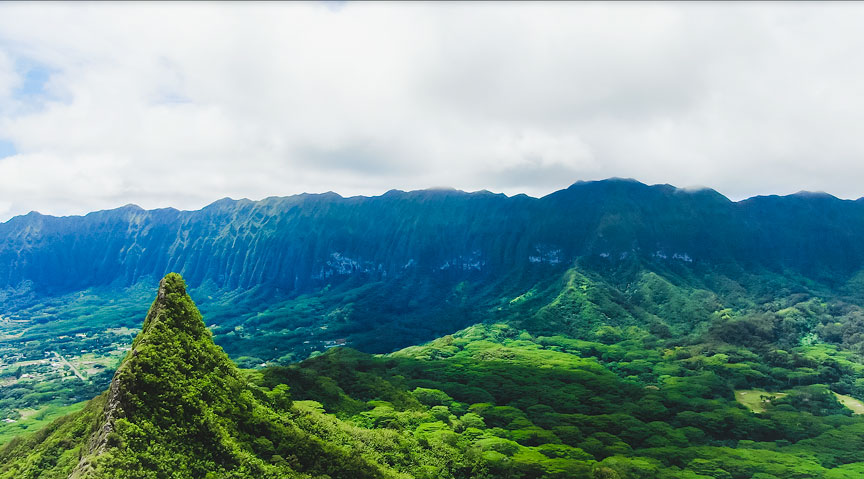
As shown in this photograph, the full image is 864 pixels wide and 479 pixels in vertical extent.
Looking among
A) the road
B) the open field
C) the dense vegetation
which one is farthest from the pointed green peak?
the road

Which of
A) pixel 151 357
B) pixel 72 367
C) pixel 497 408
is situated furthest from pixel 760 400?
pixel 72 367

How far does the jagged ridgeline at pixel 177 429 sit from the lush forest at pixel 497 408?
0.42ft

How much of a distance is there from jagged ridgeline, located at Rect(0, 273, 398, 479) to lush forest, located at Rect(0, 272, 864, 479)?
13 cm

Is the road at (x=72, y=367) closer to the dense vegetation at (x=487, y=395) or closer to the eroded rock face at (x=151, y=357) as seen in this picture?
the dense vegetation at (x=487, y=395)

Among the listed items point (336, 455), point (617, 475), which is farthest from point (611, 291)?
point (336, 455)

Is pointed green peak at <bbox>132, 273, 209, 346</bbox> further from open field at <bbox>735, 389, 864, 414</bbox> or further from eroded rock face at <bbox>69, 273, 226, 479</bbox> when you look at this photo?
open field at <bbox>735, 389, 864, 414</bbox>

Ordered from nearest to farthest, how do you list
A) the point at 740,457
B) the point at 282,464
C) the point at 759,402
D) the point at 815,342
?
the point at 282,464
the point at 740,457
the point at 759,402
the point at 815,342

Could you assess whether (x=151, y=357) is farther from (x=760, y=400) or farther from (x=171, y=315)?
(x=760, y=400)

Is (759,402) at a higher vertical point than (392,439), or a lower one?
lower

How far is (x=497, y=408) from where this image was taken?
86.8 meters

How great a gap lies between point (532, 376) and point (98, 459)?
311 feet

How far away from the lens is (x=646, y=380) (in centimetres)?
11812

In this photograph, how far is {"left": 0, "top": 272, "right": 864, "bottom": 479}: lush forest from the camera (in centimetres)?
3609

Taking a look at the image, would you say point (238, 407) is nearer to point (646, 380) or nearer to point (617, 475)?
point (617, 475)
